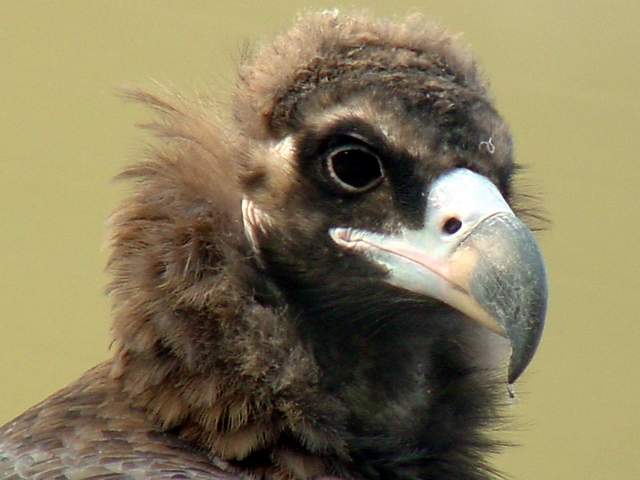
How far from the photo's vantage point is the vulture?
5.11 feet

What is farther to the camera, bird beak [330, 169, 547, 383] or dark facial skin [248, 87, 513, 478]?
dark facial skin [248, 87, 513, 478]

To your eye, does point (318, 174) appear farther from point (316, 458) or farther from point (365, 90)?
point (316, 458)

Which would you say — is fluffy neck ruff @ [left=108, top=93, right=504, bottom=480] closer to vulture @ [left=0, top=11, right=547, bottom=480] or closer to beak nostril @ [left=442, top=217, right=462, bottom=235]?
vulture @ [left=0, top=11, right=547, bottom=480]

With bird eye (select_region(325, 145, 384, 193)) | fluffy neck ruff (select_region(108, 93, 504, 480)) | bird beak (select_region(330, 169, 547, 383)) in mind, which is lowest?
fluffy neck ruff (select_region(108, 93, 504, 480))

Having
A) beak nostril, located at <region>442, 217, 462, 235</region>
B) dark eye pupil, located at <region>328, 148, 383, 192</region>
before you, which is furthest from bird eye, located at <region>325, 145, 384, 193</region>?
beak nostril, located at <region>442, 217, 462, 235</region>

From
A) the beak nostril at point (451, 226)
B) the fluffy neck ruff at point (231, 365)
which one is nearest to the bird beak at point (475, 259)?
the beak nostril at point (451, 226)

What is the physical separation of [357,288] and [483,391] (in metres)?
0.25

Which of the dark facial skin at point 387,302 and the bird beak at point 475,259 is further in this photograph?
the dark facial skin at point 387,302

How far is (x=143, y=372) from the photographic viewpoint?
64.7 inches

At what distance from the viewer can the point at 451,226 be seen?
1.57m

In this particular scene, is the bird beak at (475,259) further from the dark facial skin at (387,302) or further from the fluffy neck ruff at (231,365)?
the fluffy neck ruff at (231,365)

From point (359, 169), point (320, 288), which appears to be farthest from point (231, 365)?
point (359, 169)

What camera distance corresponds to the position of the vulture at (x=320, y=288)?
1.56 meters

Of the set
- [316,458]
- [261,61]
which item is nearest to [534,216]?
[261,61]
